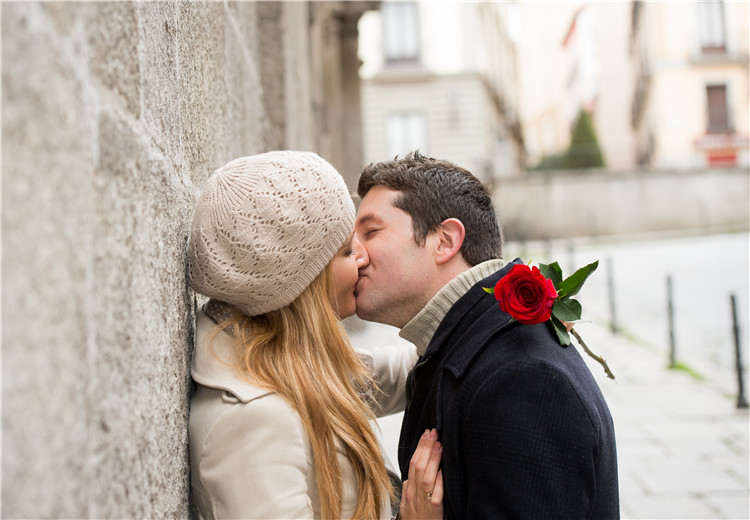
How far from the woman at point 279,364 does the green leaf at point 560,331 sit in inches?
16.2

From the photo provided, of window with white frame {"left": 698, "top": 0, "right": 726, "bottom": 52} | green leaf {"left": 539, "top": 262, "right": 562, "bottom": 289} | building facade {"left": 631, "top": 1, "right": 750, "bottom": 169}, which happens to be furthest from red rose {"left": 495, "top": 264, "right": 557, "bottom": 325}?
window with white frame {"left": 698, "top": 0, "right": 726, "bottom": 52}

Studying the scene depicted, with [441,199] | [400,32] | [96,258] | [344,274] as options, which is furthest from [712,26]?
[96,258]

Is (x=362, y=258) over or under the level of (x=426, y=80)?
under

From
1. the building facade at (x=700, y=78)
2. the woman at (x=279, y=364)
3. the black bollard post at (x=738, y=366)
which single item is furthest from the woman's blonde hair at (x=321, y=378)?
the building facade at (x=700, y=78)

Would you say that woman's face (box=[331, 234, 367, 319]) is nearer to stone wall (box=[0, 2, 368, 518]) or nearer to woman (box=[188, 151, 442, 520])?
woman (box=[188, 151, 442, 520])

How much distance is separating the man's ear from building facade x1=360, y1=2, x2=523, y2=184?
2633 centimetres

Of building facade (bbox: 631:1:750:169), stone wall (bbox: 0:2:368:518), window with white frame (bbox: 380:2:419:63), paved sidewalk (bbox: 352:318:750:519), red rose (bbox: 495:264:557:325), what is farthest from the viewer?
building facade (bbox: 631:1:750:169)

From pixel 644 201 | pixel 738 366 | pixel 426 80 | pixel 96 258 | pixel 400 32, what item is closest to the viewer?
pixel 96 258

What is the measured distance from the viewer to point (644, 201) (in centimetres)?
2962

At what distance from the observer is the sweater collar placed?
2355mm

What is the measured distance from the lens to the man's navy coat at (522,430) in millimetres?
1742

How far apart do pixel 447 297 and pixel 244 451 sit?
93 cm

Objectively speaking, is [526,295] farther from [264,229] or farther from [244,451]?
[244,451]

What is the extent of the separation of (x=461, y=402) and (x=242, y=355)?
538mm
